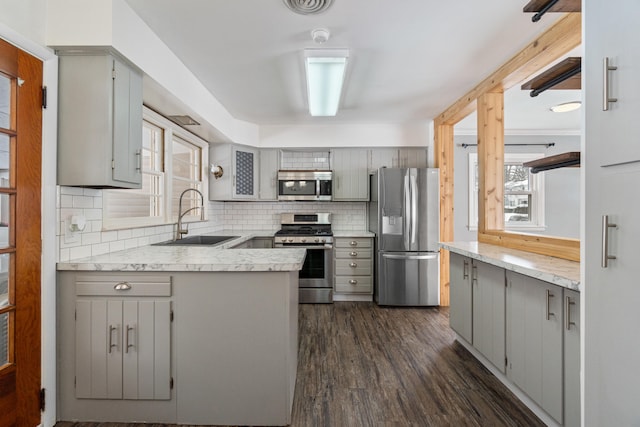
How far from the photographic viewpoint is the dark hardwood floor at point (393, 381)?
187cm

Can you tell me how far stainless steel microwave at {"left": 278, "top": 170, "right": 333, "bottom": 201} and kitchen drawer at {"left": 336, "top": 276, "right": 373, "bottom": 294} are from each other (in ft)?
3.75

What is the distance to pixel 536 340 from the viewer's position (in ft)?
5.83

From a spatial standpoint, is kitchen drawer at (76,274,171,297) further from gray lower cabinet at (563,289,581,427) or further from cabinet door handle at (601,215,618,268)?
gray lower cabinet at (563,289,581,427)

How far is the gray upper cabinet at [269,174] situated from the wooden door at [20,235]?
3.00 metres

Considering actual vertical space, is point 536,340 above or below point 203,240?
below

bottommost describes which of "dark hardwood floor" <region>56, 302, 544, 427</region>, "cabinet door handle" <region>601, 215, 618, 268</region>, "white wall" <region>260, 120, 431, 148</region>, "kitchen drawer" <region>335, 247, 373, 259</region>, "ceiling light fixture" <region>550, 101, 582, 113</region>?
"dark hardwood floor" <region>56, 302, 544, 427</region>

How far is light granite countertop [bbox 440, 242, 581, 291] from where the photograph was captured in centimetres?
149

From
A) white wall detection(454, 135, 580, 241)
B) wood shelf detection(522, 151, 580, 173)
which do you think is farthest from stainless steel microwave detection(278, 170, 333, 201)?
wood shelf detection(522, 151, 580, 173)

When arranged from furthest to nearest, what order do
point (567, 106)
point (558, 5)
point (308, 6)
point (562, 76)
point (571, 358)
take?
point (567, 106)
point (308, 6)
point (562, 76)
point (571, 358)
point (558, 5)

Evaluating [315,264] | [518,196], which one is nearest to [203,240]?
[315,264]

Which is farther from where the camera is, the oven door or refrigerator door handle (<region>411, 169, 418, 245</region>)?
the oven door

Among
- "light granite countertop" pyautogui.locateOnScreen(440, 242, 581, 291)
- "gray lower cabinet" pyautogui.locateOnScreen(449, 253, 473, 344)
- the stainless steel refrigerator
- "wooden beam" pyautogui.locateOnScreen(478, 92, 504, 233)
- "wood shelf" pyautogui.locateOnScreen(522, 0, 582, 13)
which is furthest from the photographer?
the stainless steel refrigerator

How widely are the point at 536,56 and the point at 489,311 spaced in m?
1.86

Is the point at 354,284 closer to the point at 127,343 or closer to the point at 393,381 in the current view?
the point at 393,381
